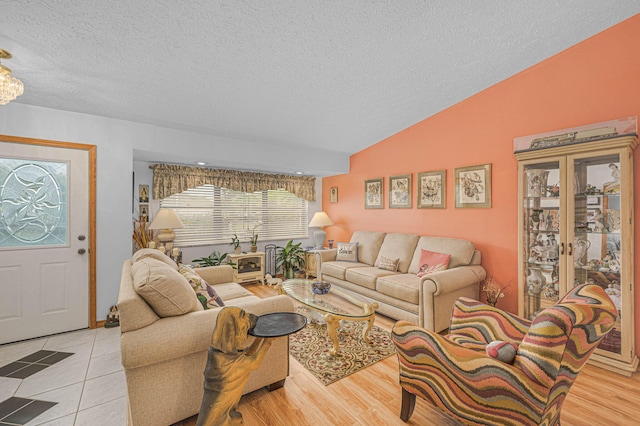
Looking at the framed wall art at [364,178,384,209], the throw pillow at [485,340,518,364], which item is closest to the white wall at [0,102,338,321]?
the framed wall art at [364,178,384,209]

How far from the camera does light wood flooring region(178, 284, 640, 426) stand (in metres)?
1.76

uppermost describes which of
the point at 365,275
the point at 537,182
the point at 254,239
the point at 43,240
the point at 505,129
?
the point at 505,129

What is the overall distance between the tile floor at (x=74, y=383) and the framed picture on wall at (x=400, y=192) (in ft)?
13.0

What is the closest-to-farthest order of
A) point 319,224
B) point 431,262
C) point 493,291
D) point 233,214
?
point 493,291 < point 431,262 < point 233,214 < point 319,224

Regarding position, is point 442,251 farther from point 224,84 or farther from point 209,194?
point 209,194

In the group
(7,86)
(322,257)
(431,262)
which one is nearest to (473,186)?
(431,262)

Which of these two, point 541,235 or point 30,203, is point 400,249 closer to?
point 541,235

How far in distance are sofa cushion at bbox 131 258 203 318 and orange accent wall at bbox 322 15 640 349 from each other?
11.0 feet

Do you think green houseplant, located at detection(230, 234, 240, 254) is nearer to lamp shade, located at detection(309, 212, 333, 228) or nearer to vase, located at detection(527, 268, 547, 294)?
lamp shade, located at detection(309, 212, 333, 228)

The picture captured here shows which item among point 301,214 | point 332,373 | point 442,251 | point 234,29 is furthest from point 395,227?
point 234,29

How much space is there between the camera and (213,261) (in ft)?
15.0

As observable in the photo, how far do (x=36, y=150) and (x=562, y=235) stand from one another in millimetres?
5384

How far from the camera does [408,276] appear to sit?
11.8ft

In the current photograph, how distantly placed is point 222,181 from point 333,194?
2.28 meters
